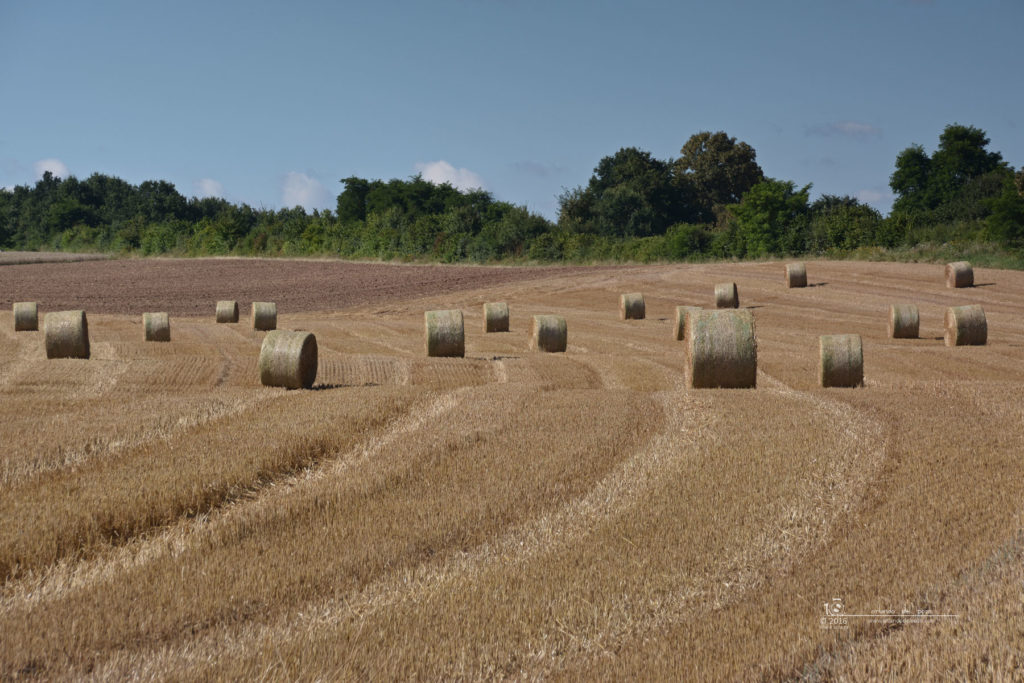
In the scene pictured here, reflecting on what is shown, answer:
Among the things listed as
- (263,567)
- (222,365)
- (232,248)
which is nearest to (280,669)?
(263,567)

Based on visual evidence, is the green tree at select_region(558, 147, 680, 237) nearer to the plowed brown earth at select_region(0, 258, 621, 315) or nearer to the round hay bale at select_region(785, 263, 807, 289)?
the plowed brown earth at select_region(0, 258, 621, 315)

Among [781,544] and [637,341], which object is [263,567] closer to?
[781,544]

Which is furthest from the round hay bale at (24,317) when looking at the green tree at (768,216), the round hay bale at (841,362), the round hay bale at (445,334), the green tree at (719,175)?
the green tree at (719,175)

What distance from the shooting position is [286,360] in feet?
40.0

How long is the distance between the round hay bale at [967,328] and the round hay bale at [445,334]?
10233 mm

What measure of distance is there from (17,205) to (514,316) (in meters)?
98.3

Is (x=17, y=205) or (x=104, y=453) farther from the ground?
(x=17, y=205)

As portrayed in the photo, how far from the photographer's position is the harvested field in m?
4.49

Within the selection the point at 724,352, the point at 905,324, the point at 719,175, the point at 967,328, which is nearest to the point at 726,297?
the point at 905,324

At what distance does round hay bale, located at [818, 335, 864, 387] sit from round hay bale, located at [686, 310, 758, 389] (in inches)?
56.7

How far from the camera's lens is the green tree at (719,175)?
76188mm

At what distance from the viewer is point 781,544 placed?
5898 mm

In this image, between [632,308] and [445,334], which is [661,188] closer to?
[632,308]

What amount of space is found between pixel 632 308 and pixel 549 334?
8.32 m
